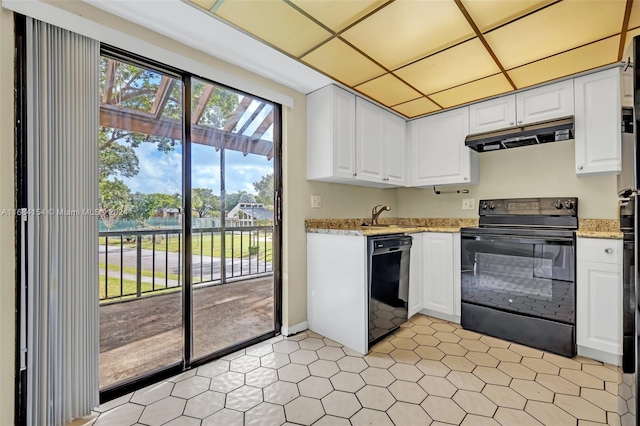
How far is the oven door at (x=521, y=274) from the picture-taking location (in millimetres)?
2109

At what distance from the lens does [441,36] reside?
179 centimetres

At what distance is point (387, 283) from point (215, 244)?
1751mm

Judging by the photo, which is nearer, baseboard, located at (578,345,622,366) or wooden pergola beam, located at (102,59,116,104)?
wooden pergola beam, located at (102,59,116,104)

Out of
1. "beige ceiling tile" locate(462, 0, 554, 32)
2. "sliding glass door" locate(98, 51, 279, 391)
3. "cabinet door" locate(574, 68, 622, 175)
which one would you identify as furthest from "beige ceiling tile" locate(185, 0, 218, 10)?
"cabinet door" locate(574, 68, 622, 175)

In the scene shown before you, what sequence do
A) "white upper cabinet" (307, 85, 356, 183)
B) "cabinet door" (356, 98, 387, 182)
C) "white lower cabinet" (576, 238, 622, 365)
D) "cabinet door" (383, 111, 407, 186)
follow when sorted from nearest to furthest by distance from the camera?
"white lower cabinet" (576, 238, 622, 365) < "white upper cabinet" (307, 85, 356, 183) < "cabinet door" (356, 98, 387, 182) < "cabinet door" (383, 111, 407, 186)

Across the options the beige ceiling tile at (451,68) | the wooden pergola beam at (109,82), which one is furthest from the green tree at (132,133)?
the beige ceiling tile at (451,68)

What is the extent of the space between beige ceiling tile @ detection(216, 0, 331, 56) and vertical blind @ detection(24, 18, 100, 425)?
2.52ft

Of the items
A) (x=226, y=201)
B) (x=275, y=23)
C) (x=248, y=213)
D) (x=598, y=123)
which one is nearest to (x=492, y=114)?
(x=598, y=123)

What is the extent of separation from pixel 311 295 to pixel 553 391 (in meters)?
1.75

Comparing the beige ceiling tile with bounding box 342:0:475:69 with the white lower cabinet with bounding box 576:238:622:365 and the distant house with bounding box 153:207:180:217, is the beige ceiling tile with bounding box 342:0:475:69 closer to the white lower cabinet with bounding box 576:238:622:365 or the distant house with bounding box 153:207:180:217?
the distant house with bounding box 153:207:180:217

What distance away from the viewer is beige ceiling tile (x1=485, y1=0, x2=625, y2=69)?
1.54m

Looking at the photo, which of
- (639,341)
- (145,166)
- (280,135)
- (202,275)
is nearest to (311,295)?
(202,275)

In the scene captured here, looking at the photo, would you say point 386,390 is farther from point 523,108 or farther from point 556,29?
point 523,108
